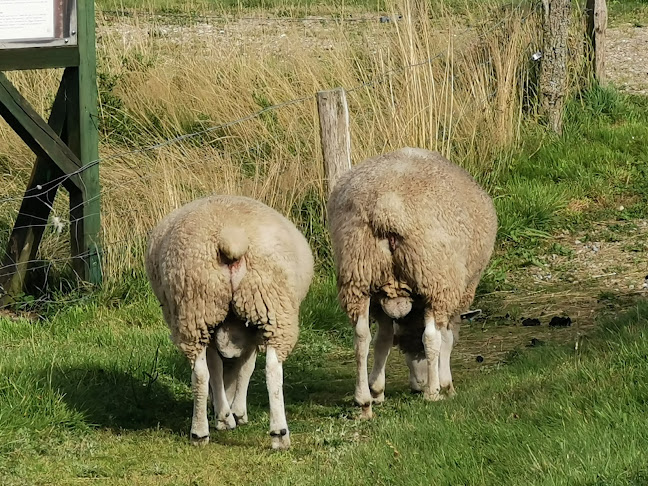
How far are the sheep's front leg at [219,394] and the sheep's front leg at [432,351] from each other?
44.4 inches

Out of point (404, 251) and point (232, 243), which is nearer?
point (232, 243)

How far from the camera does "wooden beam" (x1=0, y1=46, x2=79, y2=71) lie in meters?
7.79

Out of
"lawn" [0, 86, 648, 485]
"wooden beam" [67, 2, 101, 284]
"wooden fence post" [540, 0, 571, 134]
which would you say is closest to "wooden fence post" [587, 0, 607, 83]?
"wooden fence post" [540, 0, 571, 134]

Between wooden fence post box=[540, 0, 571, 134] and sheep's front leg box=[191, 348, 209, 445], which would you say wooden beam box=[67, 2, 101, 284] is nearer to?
sheep's front leg box=[191, 348, 209, 445]

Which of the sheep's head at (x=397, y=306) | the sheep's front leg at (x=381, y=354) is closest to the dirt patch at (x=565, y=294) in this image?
the sheep's front leg at (x=381, y=354)

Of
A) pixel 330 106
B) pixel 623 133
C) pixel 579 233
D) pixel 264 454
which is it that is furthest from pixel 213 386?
pixel 623 133

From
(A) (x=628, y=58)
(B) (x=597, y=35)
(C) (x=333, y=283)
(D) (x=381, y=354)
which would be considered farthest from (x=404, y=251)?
(A) (x=628, y=58)

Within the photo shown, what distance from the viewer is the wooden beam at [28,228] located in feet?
27.8

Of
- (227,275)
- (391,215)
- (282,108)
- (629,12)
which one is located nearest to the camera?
(227,275)

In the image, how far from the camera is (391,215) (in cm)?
600

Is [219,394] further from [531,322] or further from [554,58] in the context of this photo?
[554,58]

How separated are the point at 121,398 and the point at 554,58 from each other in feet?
21.2

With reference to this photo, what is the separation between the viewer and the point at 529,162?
10664 mm

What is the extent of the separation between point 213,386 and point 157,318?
2182 mm
